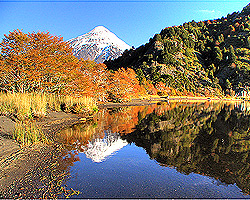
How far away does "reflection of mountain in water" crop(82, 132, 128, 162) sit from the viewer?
23.3ft

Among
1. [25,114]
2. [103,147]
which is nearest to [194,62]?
[25,114]

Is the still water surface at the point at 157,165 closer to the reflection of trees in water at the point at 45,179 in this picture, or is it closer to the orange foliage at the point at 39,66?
the reflection of trees in water at the point at 45,179

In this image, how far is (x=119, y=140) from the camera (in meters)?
9.46

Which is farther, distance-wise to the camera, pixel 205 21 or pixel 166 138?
A: pixel 205 21

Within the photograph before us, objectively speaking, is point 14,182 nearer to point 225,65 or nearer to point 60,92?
point 60,92

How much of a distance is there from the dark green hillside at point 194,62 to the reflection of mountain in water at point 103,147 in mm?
47527

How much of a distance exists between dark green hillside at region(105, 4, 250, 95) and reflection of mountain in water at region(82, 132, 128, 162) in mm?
47527

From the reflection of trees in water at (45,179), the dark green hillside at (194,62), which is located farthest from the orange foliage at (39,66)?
the dark green hillside at (194,62)

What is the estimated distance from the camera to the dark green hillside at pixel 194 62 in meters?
76.9

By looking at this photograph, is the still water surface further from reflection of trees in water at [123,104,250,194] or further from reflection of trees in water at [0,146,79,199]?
reflection of trees in water at [0,146,79,199]

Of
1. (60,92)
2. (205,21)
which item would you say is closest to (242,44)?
(205,21)

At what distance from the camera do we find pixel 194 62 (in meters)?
100

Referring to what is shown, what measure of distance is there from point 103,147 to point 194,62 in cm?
10206

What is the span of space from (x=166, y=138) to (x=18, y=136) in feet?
22.6
